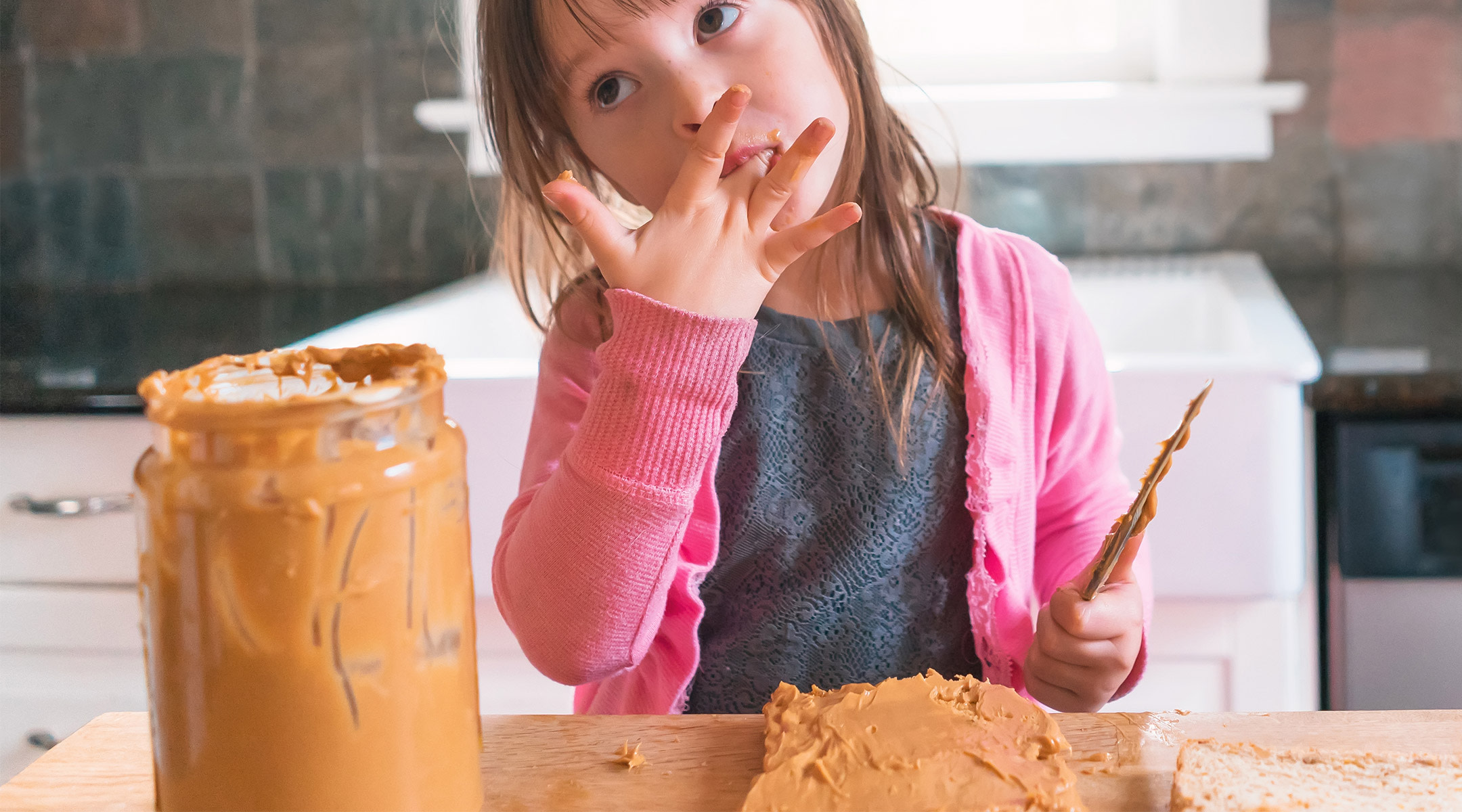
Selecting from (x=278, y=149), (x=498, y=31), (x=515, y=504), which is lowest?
(x=515, y=504)

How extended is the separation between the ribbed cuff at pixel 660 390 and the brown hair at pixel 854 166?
273mm

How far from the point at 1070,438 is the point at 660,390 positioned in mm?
409

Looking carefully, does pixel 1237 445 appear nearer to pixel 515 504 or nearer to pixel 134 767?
pixel 515 504

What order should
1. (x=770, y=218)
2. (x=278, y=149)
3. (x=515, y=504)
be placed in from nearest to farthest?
(x=770, y=218) < (x=515, y=504) < (x=278, y=149)

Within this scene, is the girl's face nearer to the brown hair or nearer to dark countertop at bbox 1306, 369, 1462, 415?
the brown hair

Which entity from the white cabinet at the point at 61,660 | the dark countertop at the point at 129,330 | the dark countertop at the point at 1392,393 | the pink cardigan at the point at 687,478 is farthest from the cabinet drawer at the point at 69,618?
the dark countertop at the point at 1392,393

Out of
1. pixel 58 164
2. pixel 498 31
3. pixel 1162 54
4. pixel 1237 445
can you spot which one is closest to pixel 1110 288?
pixel 1162 54

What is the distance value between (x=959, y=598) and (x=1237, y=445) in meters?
0.42

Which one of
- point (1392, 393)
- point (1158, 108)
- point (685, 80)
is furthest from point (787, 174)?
point (1158, 108)

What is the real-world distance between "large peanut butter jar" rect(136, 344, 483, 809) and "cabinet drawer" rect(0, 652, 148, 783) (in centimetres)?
103

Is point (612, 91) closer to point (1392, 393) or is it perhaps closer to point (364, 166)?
point (1392, 393)

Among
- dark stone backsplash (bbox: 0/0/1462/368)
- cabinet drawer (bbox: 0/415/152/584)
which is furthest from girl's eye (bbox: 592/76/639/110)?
dark stone backsplash (bbox: 0/0/1462/368)

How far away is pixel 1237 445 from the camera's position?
1133mm

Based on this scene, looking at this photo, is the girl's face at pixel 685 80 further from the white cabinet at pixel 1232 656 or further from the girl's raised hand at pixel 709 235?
the white cabinet at pixel 1232 656
